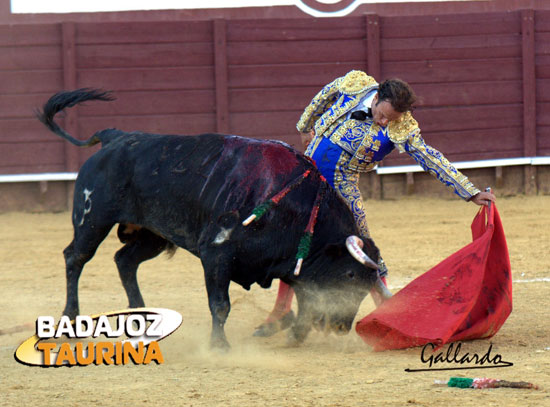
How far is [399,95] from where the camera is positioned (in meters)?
3.60

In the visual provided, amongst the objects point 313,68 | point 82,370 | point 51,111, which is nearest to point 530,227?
point 313,68

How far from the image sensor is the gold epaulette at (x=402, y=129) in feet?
12.3

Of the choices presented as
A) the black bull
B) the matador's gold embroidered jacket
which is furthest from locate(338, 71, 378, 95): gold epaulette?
the black bull

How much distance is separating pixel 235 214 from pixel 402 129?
715 millimetres

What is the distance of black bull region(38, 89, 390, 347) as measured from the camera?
367 cm

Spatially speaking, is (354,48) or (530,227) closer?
(530,227)

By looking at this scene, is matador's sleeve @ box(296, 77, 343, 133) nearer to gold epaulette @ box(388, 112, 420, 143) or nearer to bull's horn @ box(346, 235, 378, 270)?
gold epaulette @ box(388, 112, 420, 143)

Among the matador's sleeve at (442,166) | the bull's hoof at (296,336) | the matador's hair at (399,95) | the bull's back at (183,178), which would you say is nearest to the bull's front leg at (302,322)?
the bull's hoof at (296,336)

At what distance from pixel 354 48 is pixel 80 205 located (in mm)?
4611

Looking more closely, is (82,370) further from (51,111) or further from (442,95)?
(442,95)

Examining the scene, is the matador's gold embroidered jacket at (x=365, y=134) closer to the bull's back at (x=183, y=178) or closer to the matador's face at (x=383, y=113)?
the matador's face at (x=383, y=113)

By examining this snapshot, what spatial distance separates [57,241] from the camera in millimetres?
6957

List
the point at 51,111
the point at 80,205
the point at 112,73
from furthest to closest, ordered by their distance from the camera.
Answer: the point at 112,73
the point at 51,111
the point at 80,205
